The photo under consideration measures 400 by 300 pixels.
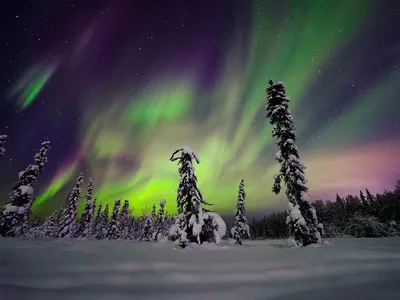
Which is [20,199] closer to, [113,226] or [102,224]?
[113,226]

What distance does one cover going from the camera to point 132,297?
2.81 meters

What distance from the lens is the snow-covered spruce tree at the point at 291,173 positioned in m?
12.7

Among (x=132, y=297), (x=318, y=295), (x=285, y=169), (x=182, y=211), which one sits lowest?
(x=318, y=295)

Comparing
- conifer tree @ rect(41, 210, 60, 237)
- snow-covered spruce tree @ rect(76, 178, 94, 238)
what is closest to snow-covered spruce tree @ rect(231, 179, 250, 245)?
snow-covered spruce tree @ rect(76, 178, 94, 238)

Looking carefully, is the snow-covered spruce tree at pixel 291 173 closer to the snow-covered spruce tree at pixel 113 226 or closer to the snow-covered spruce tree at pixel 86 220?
the snow-covered spruce tree at pixel 86 220

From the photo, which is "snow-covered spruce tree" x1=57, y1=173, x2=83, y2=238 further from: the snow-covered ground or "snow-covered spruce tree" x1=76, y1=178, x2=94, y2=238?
the snow-covered ground

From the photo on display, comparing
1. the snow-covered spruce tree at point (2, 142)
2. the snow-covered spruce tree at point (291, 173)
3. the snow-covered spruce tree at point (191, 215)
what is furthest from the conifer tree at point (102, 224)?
the snow-covered spruce tree at point (291, 173)

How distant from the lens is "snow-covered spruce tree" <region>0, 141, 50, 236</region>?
1046 inches

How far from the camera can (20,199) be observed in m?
27.3

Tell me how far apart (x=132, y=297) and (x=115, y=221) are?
61119mm

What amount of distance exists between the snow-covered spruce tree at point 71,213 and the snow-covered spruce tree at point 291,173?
43697 millimetres

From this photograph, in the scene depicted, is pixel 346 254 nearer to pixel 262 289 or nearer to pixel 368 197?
pixel 262 289

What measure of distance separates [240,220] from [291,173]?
90.3 feet

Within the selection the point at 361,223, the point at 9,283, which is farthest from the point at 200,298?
the point at 361,223
